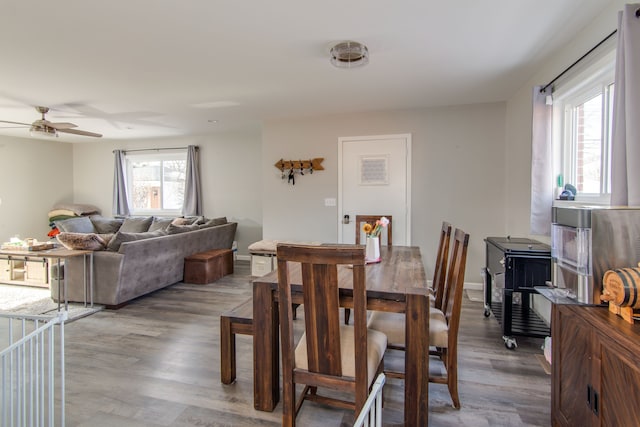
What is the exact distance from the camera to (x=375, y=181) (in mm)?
4648

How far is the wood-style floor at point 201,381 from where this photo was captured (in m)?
1.92

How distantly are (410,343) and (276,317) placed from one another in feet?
2.52

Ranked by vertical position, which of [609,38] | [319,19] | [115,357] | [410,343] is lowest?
[115,357]

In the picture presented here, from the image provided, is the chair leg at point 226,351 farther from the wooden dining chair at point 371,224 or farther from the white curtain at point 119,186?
the white curtain at point 119,186

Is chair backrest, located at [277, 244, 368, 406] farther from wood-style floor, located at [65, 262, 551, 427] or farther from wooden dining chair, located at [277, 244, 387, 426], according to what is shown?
wood-style floor, located at [65, 262, 551, 427]

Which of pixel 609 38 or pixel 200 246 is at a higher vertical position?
pixel 609 38

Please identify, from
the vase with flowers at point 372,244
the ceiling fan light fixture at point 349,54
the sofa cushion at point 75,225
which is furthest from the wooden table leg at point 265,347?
the sofa cushion at point 75,225

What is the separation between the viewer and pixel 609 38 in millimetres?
2092

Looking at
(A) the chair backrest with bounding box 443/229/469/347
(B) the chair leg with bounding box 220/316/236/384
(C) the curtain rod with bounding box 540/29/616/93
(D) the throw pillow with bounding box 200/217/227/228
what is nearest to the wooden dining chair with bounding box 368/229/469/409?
(A) the chair backrest with bounding box 443/229/469/347

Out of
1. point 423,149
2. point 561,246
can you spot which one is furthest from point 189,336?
point 423,149

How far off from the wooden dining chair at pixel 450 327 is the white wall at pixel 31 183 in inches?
300

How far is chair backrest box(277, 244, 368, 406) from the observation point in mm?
1450

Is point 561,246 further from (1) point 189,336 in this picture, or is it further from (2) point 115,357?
(2) point 115,357

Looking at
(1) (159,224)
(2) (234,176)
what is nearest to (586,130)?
(2) (234,176)
